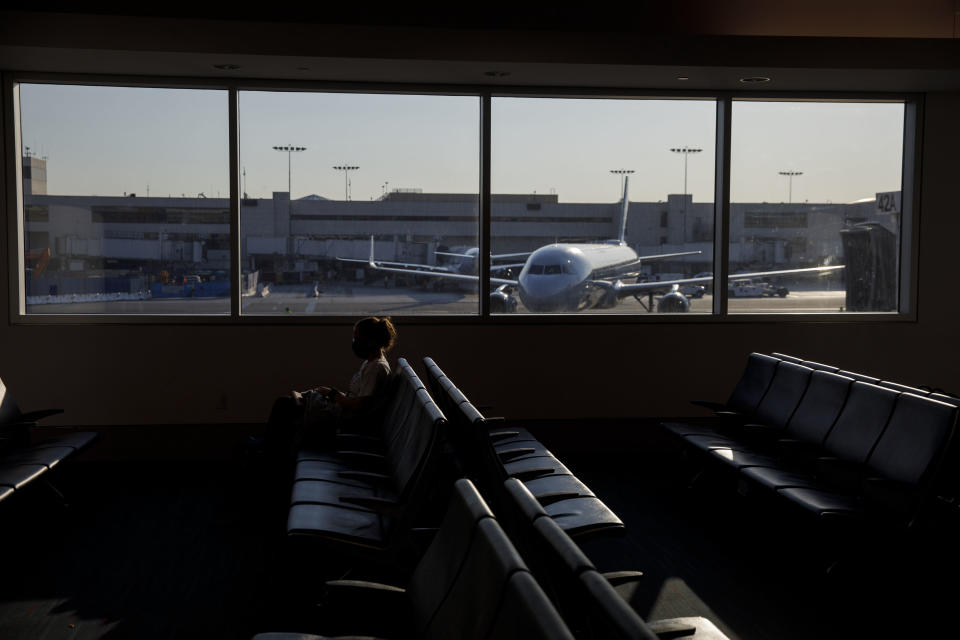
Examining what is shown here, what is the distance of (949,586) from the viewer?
407 cm

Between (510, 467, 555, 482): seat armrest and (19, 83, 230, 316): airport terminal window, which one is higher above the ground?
(19, 83, 230, 316): airport terminal window

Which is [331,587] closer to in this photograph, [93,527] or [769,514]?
[93,527]

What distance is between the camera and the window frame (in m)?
6.53

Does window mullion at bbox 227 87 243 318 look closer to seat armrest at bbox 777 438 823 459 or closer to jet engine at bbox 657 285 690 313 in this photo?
jet engine at bbox 657 285 690 313

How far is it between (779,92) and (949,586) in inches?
171

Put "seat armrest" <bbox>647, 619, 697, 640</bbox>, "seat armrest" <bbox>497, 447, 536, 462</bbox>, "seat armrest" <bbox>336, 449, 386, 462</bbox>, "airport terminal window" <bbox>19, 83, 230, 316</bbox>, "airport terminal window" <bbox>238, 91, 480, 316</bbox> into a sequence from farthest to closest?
"airport terminal window" <bbox>238, 91, 480, 316</bbox>
"airport terminal window" <bbox>19, 83, 230, 316</bbox>
"seat armrest" <bbox>497, 447, 536, 462</bbox>
"seat armrest" <bbox>336, 449, 386, 462</bbox>
"seat armrest" <bbox>647, 619, 697, 640</bbox>

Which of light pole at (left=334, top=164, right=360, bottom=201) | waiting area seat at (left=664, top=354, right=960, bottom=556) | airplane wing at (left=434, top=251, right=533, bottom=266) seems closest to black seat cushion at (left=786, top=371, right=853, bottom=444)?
waiting area seat at (left=664, top=354, right=960, bottom=556)

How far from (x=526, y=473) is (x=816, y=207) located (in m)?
4.38

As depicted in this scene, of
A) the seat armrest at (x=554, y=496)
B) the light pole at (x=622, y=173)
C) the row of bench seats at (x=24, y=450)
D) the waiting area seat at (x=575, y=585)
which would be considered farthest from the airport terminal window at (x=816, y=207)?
the row of bench seats at (x=24, y=450)

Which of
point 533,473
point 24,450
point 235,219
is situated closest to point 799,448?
point 533,473

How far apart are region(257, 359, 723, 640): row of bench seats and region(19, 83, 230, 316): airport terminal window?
2454 mm

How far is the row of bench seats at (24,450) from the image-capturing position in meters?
4.48

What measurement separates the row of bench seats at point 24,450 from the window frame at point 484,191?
1203 mm

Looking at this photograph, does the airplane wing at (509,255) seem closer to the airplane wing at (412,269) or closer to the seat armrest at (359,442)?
the airplane wing at (412,269)
